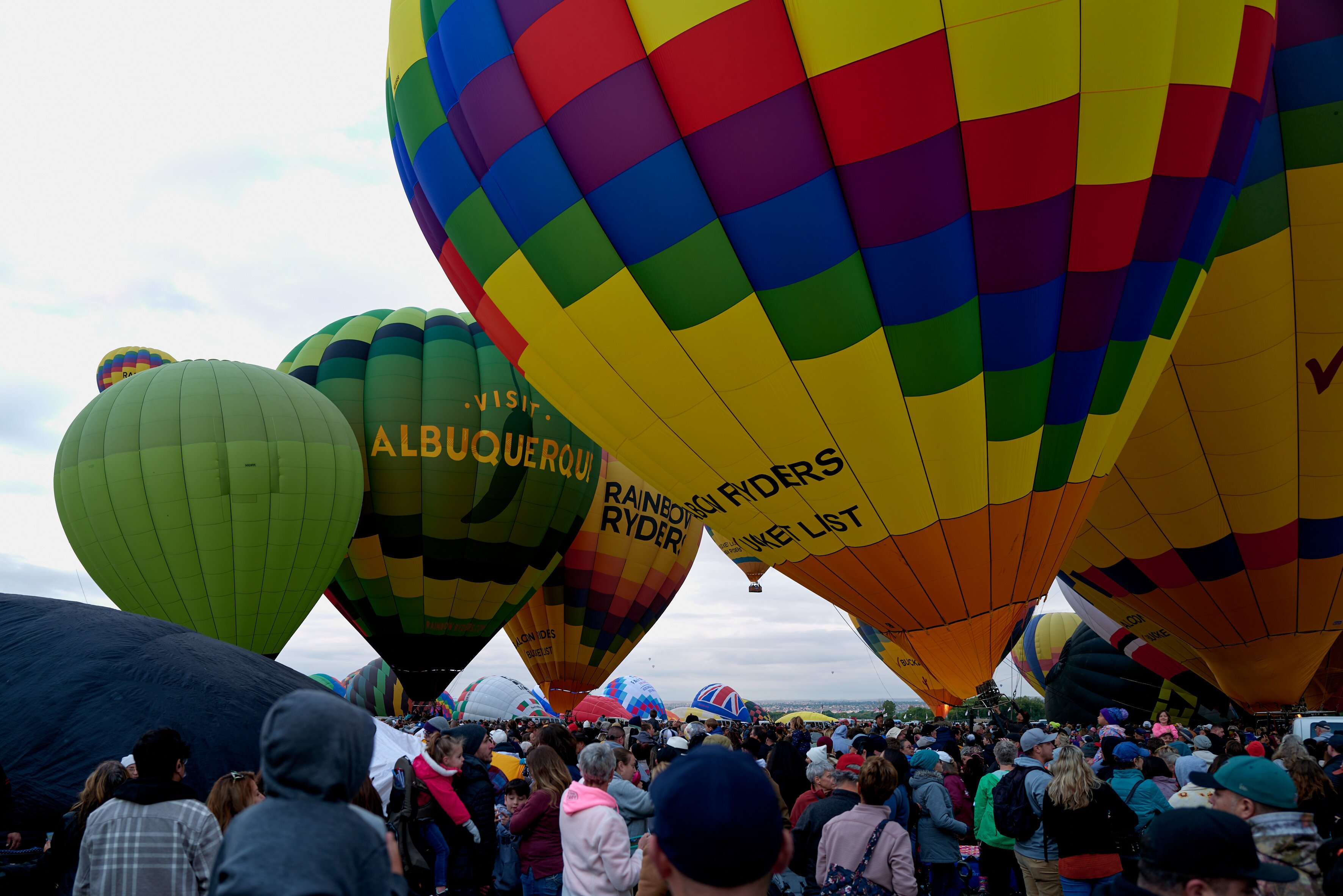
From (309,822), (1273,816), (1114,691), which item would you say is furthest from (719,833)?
(1114,691)

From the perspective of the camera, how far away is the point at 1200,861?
5.82 feet

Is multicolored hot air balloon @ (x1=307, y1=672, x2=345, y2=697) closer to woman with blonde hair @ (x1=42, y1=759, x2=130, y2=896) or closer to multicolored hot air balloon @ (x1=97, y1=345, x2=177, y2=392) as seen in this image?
multicolored hot air balloon @ (x1=97, y1=345, x2=177, y2=392)

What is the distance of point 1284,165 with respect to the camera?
7.54 m

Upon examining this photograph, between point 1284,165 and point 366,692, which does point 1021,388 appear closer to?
point 1284,165

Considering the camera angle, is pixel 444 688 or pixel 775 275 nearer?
pixel 775 275

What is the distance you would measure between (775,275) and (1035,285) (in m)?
1.74

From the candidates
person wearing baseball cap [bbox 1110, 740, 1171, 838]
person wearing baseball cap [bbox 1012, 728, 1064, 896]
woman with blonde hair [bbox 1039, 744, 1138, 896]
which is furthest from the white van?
woman with blonde hair [bbox 1039, 744, 1138, 896]

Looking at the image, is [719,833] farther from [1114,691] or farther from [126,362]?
[126,362]

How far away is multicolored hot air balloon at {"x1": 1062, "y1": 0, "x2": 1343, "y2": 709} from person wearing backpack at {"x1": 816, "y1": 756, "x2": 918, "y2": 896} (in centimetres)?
669

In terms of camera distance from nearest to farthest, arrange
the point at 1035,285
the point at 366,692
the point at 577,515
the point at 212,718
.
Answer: the point at 212,718 → the point at 1035,285 → the point at 577,515 → the point at 366,692

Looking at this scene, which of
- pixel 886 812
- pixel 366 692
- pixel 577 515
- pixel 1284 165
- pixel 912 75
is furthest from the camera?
pixel 366 692

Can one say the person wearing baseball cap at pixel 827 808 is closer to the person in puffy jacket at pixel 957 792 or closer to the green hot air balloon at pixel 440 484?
the person in puffy jacket at pixel 957 792

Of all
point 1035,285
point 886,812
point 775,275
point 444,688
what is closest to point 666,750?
point 886,812

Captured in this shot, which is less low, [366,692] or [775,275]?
[775,275]
